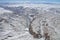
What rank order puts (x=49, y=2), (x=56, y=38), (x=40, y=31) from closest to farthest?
(x=56, y=38) < (x=40, y=31) < (x=49, y=2)

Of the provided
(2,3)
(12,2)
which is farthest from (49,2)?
(2,3)

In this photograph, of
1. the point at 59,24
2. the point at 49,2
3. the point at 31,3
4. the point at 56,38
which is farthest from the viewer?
the point at 49,2

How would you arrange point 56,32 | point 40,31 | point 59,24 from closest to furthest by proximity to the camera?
point 56,32
point 40,31
point 59,24

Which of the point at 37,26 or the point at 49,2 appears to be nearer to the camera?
the point at 37,26

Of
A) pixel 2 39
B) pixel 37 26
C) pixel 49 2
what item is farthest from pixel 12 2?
pixel 2 39

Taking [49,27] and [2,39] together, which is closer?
[2,39]

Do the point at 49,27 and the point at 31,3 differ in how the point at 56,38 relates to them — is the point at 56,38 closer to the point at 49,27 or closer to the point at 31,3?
the point at 49,27

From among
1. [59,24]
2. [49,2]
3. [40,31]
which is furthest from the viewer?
[49,2]

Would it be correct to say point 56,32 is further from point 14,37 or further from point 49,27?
point 14,37

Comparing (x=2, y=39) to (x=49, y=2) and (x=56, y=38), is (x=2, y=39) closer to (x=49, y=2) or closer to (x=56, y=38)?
(x=56, y=38)
